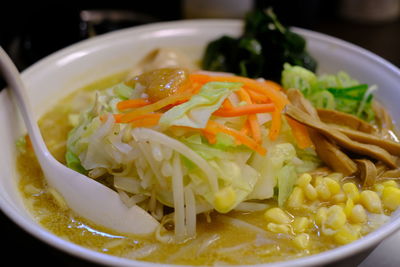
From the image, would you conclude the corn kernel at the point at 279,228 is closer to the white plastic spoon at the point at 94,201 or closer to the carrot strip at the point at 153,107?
the white plastic spoon at the point at 94,201

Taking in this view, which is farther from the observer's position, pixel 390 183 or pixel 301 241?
pixel 390 183

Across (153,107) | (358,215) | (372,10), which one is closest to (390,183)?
(358,215)

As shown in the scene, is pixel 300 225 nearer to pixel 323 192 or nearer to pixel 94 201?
pixel 323 192

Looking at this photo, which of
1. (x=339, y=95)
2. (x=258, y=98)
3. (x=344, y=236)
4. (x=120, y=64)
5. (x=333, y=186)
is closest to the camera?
(x=344, y=236)

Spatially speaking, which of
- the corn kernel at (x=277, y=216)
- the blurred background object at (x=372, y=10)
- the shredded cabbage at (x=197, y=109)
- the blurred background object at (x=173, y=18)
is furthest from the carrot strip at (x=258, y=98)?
the blurred background object at (x=372, y=10)

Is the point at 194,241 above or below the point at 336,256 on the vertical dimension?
below

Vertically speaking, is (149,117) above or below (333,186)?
above

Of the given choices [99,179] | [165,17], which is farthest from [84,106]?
[165,17]

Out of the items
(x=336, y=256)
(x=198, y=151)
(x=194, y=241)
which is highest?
(x=198, y=151)

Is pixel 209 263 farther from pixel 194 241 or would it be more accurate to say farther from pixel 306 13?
pixel 306 13
